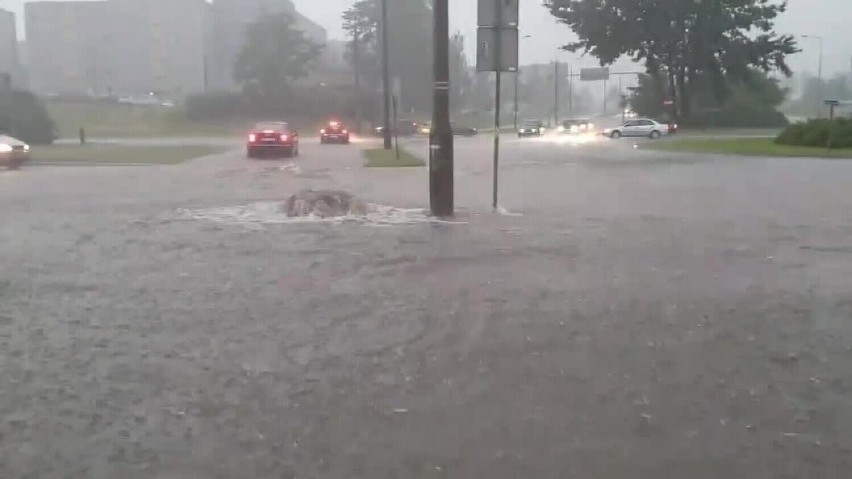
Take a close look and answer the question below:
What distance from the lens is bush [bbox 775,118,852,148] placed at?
41.4 meters

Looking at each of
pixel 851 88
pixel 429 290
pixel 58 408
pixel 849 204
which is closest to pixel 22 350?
pixel 58 408

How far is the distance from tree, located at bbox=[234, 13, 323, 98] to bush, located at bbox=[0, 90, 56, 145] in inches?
1659

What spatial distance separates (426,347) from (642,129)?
2441 inches

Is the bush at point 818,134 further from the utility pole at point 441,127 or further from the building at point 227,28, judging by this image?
the building at point 227,28

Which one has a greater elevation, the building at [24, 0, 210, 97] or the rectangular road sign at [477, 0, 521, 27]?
the building at [24, 0, 210, 97]

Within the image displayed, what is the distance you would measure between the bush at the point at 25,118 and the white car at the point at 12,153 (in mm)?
17828

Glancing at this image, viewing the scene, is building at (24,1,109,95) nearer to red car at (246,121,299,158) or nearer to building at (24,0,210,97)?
building at (24,0,210,97)

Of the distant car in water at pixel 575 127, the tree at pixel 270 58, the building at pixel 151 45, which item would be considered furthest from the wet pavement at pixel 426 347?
the building at pixel 151 45

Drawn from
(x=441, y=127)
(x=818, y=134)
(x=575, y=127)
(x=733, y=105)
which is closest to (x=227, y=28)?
(x=575, y=127)

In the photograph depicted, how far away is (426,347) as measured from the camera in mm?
7230

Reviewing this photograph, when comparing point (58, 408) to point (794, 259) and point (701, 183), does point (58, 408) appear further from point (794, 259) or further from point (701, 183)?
point (701, 183)

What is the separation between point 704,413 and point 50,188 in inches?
793

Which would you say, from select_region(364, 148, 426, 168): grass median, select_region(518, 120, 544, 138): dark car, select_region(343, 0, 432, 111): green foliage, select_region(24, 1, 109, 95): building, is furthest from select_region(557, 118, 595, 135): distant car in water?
select_region(24, 1, 109, 95): building

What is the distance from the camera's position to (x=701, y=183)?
936 inches
